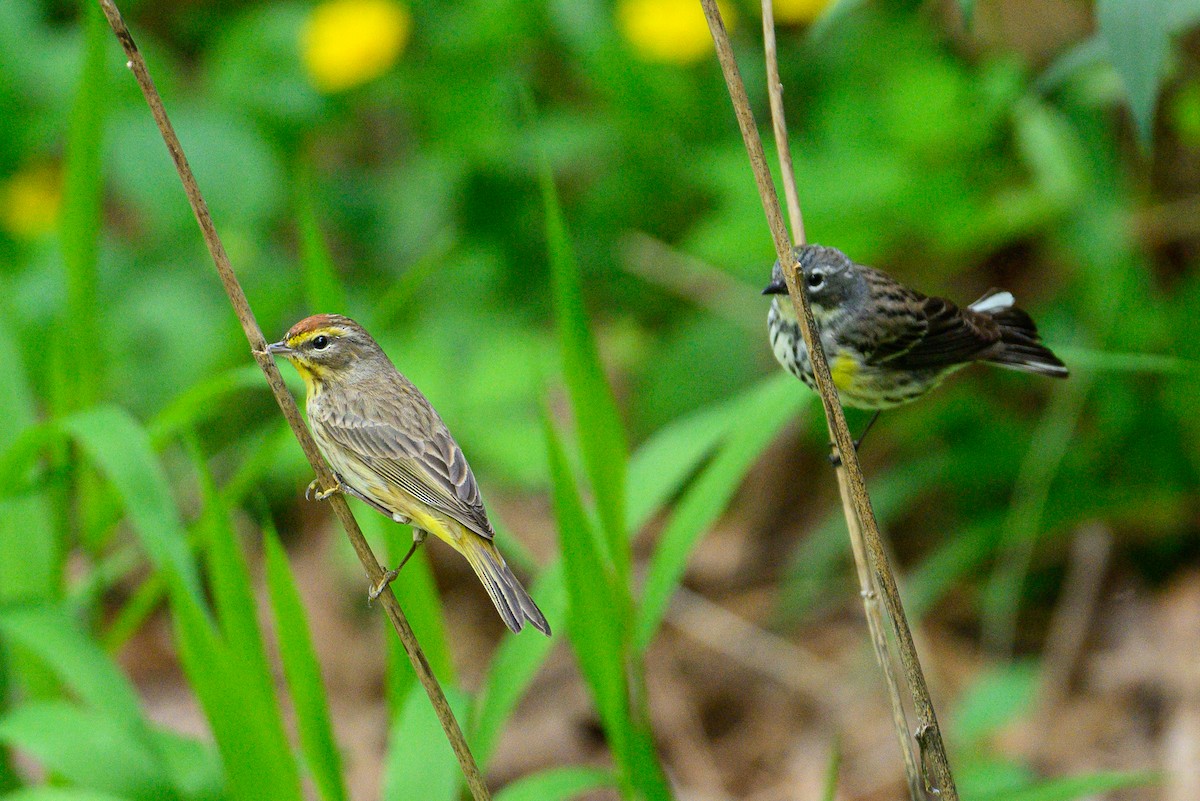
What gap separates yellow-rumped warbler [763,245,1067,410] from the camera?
1.77m

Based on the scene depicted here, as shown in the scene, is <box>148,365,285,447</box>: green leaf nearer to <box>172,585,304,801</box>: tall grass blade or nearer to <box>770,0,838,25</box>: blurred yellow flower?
<box>172,585,304,801</box>: tall grass blade

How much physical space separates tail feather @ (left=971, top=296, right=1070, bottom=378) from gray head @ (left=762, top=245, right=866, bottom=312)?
20 cm

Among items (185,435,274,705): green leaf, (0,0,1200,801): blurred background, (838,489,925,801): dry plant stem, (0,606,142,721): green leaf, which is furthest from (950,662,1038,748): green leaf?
(0,606,142,721): green leaf

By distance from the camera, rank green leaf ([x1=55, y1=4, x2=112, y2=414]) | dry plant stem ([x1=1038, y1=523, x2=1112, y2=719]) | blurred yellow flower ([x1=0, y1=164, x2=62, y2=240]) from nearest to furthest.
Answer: green leaf ([x1=55, y1=4, x2=112, y2=414])
dry plant stem ([x1=1038, y1=523, x2=1112, y2=719])
blurred yellow flower ([x1=0, y1=164, x2=62, y2=240])

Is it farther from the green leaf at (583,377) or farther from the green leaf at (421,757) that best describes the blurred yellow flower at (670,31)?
the green leaf at (421,757)

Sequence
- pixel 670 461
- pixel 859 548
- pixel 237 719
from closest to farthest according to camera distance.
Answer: pixel 859 548 < pixel 237 719 < pixel 670 461

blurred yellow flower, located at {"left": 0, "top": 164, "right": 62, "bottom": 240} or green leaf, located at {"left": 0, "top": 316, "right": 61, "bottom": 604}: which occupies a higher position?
blurred yellow flower, located at {"left": 0, "top": 164, "right": 62, "bottom": 240}

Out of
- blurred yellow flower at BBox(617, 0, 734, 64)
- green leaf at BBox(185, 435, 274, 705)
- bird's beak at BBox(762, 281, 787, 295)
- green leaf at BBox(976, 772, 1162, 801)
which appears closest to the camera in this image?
bird's beak at BBox(762, 281, 787, 295)

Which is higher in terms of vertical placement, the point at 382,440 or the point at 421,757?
the point at 382,440

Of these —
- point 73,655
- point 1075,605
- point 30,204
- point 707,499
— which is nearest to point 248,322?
point 707,499

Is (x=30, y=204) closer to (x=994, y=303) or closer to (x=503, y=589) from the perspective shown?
(x=994, y=303)

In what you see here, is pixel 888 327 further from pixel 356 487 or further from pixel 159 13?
pixel 159 13

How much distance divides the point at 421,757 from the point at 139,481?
0.77m

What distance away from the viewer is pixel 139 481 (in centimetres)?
239
